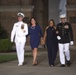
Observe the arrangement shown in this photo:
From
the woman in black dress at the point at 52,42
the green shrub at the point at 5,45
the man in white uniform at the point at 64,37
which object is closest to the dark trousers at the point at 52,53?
the woman in black dress at the point at 52,42

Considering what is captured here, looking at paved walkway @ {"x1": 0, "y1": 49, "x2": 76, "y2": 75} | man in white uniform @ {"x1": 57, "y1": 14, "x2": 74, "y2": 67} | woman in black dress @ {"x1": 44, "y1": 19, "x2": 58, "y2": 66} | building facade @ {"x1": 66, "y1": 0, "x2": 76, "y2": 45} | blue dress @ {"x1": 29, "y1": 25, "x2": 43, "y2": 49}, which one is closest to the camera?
paved walkway @ {"x1": 0, "y1": 49, "x2": 76, "y2": 75}

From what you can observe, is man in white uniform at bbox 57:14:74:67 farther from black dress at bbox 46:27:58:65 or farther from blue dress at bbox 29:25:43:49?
blue dress at bbox 29:25:43:49

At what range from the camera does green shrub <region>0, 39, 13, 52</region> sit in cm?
2467

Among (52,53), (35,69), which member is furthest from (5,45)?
(35,69)

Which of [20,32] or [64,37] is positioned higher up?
[20,32]

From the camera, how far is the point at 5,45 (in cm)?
2475

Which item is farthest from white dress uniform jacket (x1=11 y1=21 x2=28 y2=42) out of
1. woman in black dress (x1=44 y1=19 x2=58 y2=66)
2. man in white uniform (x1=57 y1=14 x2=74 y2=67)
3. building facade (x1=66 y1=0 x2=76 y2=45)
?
building facade (x1=66 y1=0 x2=76 y2=45)

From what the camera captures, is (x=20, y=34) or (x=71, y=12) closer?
(x=20, y=34)

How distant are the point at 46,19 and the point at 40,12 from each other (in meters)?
1.66

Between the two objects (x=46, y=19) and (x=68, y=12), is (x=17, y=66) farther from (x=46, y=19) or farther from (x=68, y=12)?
(x=46, y=19)

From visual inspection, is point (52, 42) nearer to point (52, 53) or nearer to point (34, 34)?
point (52, 53)

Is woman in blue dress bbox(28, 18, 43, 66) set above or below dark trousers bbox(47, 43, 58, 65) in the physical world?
above

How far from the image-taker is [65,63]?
59.0 feet

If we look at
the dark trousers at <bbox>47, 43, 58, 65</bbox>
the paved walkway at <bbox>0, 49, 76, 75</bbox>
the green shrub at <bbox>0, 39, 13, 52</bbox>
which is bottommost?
the green shrub at <bbox>0, 39, 13, 52</bbox>
